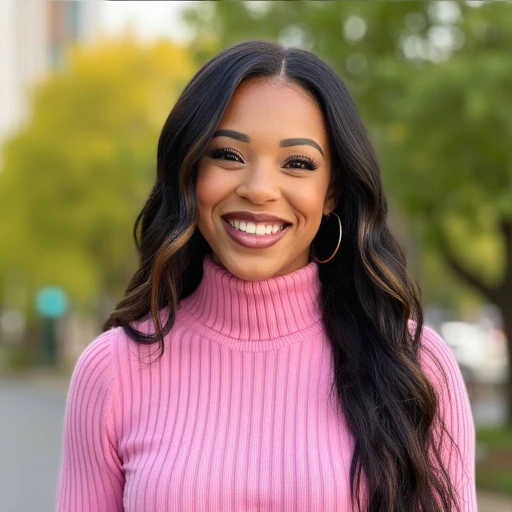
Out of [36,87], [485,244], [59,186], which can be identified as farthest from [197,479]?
[36,87]

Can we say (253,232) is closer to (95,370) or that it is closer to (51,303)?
(95,370)

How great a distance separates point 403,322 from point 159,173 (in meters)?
0.72

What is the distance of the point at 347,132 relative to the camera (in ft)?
8.61

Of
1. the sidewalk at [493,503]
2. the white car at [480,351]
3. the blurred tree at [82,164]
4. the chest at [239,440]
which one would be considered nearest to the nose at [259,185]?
the chest at [239,440]

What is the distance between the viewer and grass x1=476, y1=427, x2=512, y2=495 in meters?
10.9

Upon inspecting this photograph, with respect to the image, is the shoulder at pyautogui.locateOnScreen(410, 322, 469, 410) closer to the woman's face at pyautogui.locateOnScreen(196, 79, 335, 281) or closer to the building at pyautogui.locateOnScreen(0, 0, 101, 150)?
the woman's face at pyautogui.locateOnScreen(196, 79, 335, 281)

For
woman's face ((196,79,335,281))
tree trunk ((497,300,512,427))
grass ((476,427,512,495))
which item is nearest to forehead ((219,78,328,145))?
woman's face ((196,79,335,281))

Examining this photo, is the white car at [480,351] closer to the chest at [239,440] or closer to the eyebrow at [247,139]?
the chest at [239,440]

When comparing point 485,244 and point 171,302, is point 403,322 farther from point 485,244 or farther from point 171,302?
point 485,244

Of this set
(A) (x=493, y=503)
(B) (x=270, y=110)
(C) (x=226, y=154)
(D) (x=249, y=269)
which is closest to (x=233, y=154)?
(C) (x=226, y=154)

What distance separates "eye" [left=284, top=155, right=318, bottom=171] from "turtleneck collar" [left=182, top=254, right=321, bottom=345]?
0.32m

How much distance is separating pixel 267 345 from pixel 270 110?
0.62m

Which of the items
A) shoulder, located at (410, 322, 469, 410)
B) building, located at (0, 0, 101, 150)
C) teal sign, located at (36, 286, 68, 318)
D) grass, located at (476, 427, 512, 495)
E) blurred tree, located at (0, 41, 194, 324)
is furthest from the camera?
building, located at (0, 0, 101, 150)

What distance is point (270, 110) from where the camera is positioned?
2.58 m
